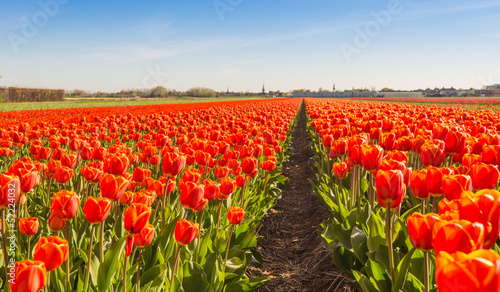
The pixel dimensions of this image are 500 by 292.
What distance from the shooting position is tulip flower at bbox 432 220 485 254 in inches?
39.0

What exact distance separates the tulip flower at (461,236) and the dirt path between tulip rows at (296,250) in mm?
2333

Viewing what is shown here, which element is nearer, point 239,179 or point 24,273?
point 24,273

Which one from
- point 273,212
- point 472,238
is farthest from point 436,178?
point 273,212

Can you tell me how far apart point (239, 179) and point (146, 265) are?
1.36m

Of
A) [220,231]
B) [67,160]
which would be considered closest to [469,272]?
[220,231]

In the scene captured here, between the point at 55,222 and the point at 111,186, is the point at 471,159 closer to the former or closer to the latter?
the point at 111,186

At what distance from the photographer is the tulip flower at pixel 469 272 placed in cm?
75

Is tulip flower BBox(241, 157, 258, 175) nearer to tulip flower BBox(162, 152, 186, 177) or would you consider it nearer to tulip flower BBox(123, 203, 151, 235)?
tulip flower BBox(162, 152, 186, 177)

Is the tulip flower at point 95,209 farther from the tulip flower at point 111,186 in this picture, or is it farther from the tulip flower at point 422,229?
the tulip flower at point 422,229

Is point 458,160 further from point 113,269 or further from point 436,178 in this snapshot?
point 113,269

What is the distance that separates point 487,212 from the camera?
114cm

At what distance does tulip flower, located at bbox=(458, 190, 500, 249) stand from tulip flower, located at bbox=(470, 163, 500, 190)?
993 millimetres

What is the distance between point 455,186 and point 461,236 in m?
0.92

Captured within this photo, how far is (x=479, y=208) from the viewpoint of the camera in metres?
1.15
